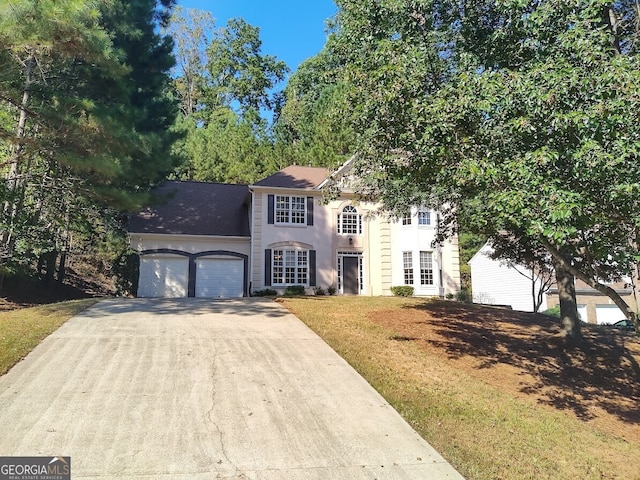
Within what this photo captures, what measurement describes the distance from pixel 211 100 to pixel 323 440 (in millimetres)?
42671

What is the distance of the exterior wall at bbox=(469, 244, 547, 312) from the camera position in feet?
103

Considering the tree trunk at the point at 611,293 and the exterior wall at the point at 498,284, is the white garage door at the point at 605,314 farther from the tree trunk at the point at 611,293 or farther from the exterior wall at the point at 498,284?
the tree trunk at the point at 611,293

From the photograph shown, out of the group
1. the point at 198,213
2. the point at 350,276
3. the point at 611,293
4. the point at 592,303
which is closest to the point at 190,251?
the point at 198,213

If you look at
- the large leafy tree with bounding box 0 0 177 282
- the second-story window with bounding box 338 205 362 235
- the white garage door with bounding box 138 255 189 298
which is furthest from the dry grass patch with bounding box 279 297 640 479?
the white garage door with bounding box 138 255 189 298

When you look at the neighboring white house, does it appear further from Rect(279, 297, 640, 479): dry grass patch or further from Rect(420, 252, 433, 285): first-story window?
Rect(279, 297, 640, 479): dry grass patch

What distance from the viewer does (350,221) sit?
23109mm

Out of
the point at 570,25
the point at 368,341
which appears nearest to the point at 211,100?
the point at 368,341

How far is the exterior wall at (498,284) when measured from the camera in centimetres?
3144

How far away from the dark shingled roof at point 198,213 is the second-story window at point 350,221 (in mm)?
4670

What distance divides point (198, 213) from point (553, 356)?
57.0 ft

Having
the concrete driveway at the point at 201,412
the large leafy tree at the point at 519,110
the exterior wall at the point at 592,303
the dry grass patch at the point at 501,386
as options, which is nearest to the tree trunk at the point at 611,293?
the large leafy tree at the point at 519,110

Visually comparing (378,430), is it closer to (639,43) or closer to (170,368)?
(170,368)

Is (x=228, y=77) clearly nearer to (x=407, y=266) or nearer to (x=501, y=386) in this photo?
(x=407, y=266)

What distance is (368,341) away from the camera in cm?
1041
